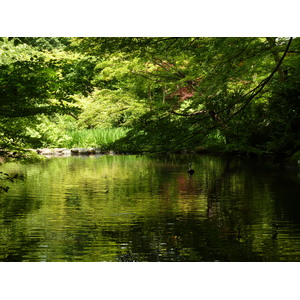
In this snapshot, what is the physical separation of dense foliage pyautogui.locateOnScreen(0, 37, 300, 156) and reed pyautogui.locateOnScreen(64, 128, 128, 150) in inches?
4.4

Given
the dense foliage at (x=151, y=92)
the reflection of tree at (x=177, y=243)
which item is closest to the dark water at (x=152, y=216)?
the reflection of tree at (x=177, y=243)

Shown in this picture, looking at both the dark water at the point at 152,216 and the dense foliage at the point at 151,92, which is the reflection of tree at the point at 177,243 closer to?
the dark water at the point at 152,216

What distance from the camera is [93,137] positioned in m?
10.8

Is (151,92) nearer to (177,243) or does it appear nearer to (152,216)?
(152,216)

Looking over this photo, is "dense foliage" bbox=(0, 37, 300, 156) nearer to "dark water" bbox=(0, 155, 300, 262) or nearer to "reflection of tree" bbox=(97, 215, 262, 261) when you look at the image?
"dark water" bbox=(0, 155, 300, 262)

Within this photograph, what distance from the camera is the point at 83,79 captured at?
830 cm

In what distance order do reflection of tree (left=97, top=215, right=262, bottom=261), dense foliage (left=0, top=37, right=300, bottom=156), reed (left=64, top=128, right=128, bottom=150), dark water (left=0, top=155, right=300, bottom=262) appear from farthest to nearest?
reed (left=64, top=128, right=128, bottom=150) → dense foliage (left=0, top=37, right=300, bottom=156) → dark water (left=0, top=155, right=300, bottom=262) → reflection of tree (left=97, top=215, right=262, bottom=261)

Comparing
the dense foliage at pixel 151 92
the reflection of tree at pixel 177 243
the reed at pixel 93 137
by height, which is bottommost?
the reflection of tree at pixel 177 243

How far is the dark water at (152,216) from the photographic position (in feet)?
15.4

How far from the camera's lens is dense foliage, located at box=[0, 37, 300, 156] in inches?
228

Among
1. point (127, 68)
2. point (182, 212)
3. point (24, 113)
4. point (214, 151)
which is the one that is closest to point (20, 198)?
point (24, 113)

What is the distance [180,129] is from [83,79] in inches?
108

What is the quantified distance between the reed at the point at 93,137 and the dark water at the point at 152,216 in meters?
0.77

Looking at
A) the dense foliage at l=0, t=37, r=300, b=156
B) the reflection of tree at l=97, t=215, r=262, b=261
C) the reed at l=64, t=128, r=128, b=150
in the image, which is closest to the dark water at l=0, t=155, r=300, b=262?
the reflection of tree at l=97, t=215, r=262, b=261
